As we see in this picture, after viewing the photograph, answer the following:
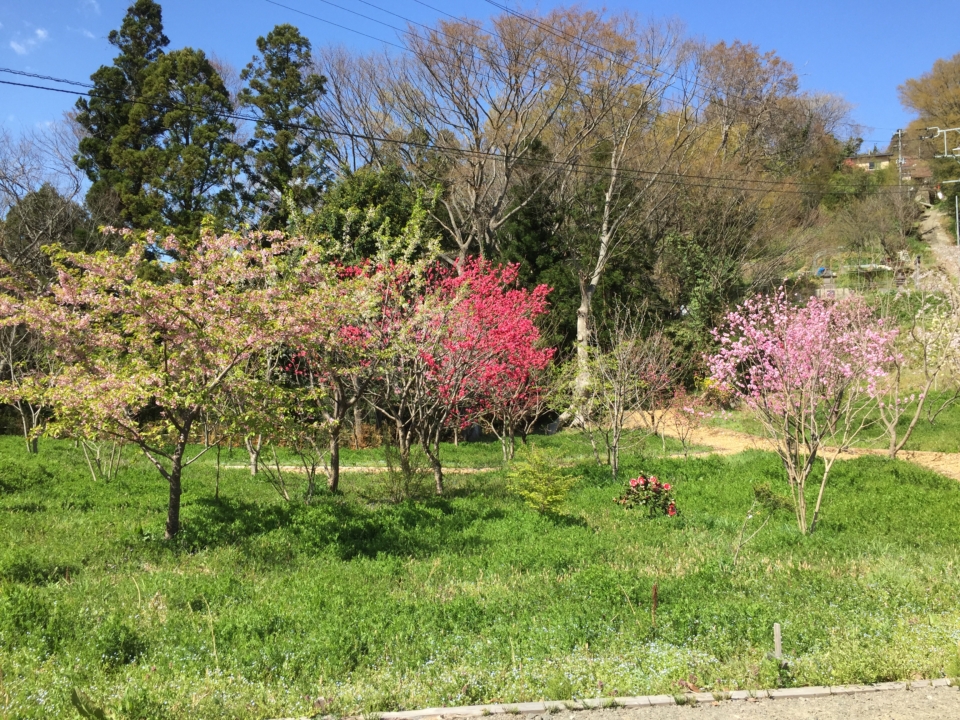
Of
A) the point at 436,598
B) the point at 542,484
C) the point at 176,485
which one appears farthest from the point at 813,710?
the point at 176,485

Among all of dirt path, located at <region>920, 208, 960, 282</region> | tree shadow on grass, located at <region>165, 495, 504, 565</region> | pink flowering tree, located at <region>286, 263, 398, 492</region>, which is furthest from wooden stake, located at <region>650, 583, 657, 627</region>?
dirt path, located at <region>920, 208, 960, 282</region>

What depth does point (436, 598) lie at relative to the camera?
569 cm

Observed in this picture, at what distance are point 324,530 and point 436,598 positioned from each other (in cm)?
233

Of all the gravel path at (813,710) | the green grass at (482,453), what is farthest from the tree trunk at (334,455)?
the gravel path at (813,710)

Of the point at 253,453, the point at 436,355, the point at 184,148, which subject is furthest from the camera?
the point at 184,148

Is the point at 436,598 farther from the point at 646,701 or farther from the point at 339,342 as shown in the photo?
the point at 339,342

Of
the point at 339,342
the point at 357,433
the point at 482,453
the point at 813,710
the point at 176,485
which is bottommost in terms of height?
the point at 813,710

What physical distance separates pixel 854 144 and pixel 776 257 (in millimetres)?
28994

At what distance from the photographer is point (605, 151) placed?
25.3 meters

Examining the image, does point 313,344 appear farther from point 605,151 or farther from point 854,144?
point 854,144

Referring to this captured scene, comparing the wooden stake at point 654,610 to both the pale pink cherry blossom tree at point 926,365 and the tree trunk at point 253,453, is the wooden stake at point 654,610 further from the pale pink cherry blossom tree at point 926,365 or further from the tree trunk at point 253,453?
the pale pink cherry blossom tree at point 926,365

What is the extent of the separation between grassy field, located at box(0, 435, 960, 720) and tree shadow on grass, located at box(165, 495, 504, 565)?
0.11 feet

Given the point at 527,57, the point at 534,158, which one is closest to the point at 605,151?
the point at 534,158

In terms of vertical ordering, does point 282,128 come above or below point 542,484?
above
